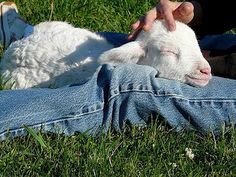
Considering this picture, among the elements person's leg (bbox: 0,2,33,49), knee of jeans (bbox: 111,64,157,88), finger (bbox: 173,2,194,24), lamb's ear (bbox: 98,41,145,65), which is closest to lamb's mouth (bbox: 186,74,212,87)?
knee of jeans (bbox: 111,64,157,88)

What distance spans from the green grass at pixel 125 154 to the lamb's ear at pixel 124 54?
0.42 m

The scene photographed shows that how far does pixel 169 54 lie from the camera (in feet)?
10.9

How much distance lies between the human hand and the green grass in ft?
1.98

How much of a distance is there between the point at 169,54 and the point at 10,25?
1.32 metres

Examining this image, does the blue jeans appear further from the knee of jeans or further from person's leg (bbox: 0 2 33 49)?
person's leg (bbox: 0 2 33 49)

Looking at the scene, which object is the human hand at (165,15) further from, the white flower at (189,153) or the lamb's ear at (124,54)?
the white flower at (189,153)

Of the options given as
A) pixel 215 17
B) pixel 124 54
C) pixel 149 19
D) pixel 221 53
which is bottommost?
pixel 221 53

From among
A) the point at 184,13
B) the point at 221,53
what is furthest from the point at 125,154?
the point at 221,53

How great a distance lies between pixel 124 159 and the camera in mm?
2711

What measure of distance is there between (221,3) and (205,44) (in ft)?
0.94

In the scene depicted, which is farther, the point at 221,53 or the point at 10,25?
the point at 10,25

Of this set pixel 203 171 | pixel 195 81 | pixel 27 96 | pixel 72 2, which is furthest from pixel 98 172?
pixel 72 2

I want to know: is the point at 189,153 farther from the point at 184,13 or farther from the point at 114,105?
the point at 184,13

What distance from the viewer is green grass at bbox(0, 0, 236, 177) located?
260 centimetres
